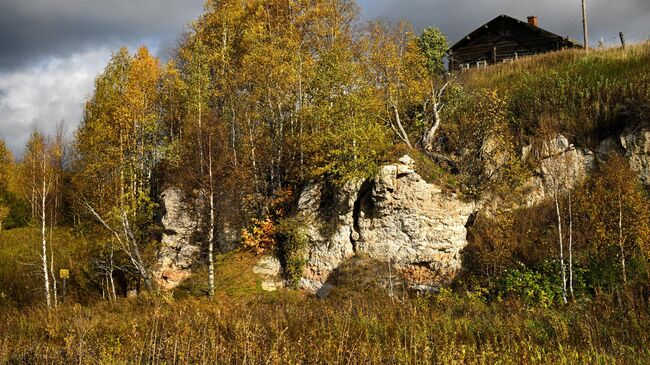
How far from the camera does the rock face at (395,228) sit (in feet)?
67.2

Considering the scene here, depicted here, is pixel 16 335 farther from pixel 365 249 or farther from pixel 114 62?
pixel 114 62

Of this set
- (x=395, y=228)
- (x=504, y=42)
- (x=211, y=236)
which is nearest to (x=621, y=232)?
(x=395, y=228)

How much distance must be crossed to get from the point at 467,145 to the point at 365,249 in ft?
25.3

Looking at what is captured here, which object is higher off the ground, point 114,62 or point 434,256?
point 114,62

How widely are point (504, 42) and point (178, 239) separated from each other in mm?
33489

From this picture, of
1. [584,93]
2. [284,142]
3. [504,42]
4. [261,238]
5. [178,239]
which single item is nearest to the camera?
[261,238]

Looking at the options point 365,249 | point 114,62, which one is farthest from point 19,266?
point 365,249

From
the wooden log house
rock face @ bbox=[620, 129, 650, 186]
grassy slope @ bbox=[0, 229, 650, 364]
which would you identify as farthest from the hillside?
the wooden log house

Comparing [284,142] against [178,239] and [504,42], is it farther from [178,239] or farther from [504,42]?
[504,42]

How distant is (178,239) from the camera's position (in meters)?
26.3

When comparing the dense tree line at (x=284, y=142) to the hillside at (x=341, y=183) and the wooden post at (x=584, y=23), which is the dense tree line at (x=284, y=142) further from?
the wooden post at (x=584, y=23)

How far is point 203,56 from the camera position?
96.0ft

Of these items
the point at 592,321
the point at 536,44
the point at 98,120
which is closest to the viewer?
the point at 592,321

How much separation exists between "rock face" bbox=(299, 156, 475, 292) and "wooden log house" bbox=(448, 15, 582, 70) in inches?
855
